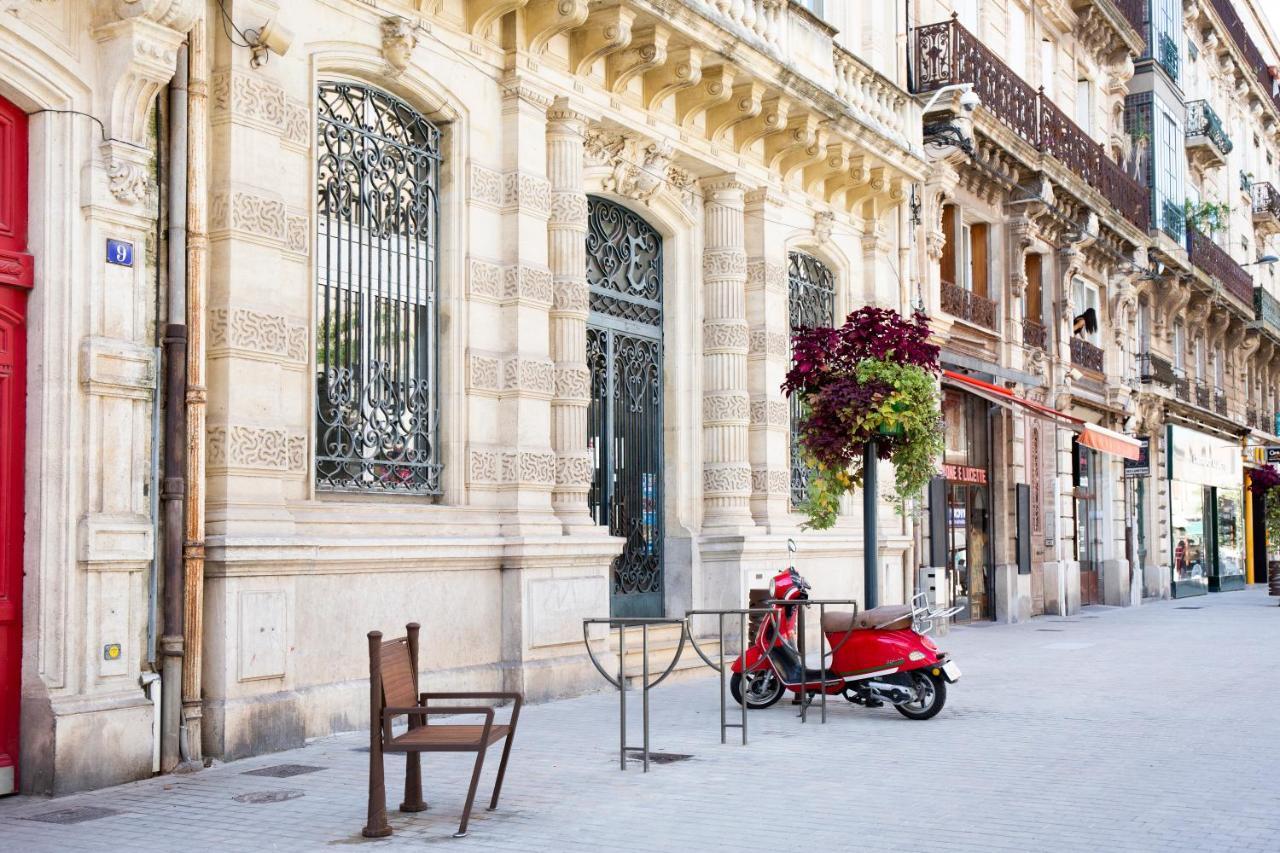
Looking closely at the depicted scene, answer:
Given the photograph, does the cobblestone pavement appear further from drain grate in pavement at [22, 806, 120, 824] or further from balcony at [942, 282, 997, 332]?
balcony at [942, 282, 997, 332]

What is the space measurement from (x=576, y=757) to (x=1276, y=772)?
12.9 ft

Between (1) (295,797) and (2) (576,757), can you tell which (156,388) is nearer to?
(1) (295,797)

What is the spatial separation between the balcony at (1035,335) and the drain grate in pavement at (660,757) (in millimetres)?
16045

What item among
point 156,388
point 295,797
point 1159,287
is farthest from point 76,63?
point 1159,287

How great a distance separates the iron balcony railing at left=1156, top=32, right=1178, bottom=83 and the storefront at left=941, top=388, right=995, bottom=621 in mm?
12475

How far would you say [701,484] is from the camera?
14734 mm

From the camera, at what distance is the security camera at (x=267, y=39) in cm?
905

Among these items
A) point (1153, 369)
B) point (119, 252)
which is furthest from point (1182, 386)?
point (119, 252)

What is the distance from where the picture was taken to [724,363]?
14789 mm

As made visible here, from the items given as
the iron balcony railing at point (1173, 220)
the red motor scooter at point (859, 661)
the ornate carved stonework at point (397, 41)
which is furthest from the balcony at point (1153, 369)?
the ornate carved stonework at point (397, 41)

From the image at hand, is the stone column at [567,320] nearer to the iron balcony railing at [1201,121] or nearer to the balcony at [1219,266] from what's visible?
the balcony at [1219,266]

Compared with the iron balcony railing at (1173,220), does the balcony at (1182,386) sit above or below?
below

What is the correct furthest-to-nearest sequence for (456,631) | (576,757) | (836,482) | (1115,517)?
(1115,517), (836,482), (456,631), (576,757)

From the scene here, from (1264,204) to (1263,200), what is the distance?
0.19 metres
